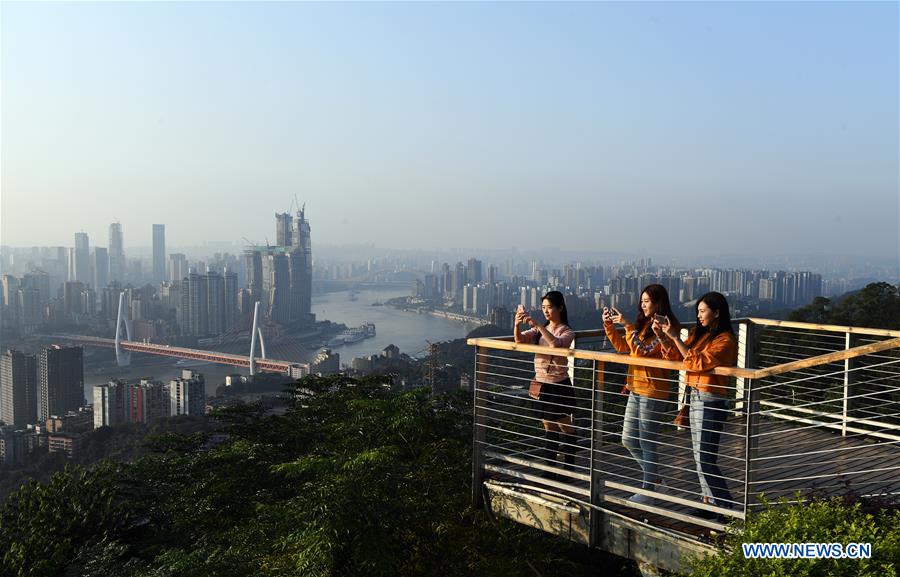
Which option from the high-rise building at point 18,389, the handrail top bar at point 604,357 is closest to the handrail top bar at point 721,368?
the handrail top bar at point 604,357

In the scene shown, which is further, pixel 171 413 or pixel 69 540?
pixel 171 413

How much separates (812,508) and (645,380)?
0.96m

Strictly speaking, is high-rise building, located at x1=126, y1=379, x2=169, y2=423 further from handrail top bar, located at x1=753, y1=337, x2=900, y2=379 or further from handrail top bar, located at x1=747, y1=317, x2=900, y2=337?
handrail top bar, located at x1=753, y1=337, x2=900, y2=379

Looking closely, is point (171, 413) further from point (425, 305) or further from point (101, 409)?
point (425, 305)

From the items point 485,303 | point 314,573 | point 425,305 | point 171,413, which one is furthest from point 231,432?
point 425,305

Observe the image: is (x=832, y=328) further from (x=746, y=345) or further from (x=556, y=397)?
(x=556, y=397)

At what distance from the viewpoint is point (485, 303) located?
93438 mm

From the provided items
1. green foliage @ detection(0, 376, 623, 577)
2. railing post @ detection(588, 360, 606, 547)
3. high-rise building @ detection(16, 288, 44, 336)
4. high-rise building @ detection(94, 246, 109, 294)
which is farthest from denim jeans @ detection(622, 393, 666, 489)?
high-rise building @ detection(94, 246, 109, 294)

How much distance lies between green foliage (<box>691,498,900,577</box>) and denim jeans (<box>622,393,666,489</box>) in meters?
0.69

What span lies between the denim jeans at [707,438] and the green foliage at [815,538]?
0.38 meters

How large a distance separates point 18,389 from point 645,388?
64.7 meters

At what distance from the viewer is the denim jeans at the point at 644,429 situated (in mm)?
3398

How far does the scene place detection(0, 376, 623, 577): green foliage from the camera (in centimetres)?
399

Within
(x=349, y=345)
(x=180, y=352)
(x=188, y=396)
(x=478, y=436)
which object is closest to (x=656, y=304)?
(x=478, y=436)
